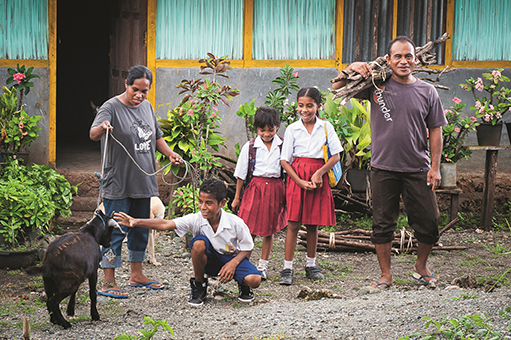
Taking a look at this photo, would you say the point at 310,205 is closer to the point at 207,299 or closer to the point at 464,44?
the point at 207,299

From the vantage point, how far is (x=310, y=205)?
505cm

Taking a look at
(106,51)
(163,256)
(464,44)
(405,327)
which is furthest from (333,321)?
(106,51)

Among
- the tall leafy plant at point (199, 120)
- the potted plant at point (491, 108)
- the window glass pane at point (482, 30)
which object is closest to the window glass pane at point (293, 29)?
the tall leafy plant at point (199, 120)

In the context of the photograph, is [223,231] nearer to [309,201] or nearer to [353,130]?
[309,201]

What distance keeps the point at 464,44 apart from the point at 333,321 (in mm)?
6029

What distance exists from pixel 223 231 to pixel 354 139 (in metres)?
3.46

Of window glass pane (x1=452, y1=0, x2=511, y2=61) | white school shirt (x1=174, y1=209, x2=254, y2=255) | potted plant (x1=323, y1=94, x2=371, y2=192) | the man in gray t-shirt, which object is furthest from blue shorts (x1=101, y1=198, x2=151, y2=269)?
window glass pane (x1=452, y1=0, x2=511, y2=61)

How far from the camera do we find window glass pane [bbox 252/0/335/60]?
316 inches

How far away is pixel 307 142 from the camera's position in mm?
5066

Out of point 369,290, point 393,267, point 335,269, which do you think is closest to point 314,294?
point 369,290

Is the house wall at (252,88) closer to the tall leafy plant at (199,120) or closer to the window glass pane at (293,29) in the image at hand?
the window glass pane at (293,29)

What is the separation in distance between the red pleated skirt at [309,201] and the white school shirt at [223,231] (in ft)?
2.85

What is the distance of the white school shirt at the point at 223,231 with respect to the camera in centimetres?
427

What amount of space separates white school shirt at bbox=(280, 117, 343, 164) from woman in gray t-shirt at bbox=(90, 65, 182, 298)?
1.13 m
